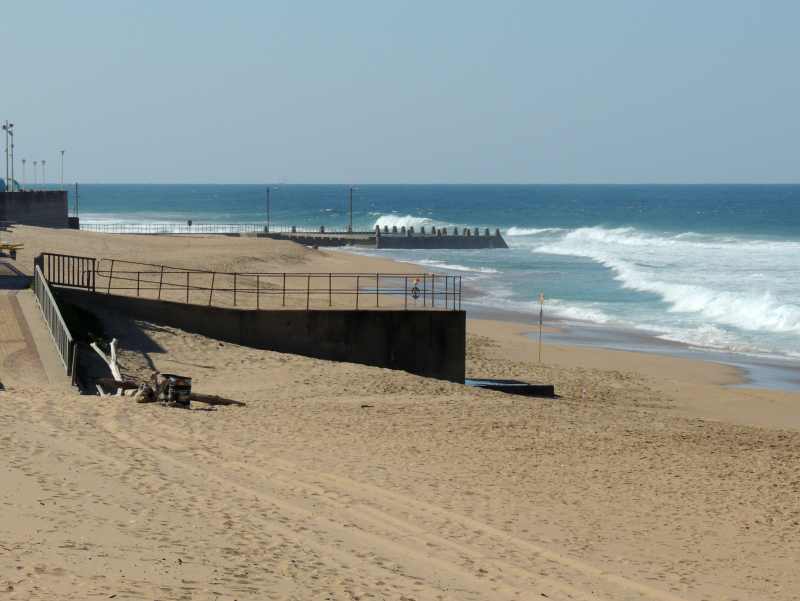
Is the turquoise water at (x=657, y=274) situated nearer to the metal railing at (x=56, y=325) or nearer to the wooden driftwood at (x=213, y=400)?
the wooden driftwood at (x=213, y=400)

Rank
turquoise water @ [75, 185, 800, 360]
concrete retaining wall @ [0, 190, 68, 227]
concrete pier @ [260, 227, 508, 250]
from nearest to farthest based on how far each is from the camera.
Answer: turquoise water @ [75, 185, 800, 360]
concrete retaining wall @ [0, 190, 68, 227]
concrete pier @ [260, 227, 508, 250]

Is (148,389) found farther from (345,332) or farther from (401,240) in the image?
(401,240)

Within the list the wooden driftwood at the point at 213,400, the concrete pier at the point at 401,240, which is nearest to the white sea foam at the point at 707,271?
the concrete pier at the point at 401,240

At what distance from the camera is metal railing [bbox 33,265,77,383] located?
784 inches

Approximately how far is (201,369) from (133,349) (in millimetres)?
1762

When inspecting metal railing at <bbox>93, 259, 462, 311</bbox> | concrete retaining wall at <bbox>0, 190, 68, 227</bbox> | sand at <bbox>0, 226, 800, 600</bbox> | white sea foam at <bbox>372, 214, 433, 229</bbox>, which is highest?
concrete retaining wall at <bbox>0, 190, 68, 227</bbox>

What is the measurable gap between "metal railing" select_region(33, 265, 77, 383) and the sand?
1.22 metres

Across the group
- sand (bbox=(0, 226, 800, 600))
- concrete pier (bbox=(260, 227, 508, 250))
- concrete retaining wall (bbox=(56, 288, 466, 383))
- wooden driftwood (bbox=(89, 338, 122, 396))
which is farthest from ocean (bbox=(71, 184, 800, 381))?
wooden driftwood (bbox=(89, 338, 122, 396))

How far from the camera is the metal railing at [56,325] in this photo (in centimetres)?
1991

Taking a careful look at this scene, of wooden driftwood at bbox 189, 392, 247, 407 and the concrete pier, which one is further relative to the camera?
the concrete pier

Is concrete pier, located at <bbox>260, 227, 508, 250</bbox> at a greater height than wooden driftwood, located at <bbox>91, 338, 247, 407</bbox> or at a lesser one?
greater

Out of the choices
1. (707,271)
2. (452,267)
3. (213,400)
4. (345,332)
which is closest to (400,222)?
(452,267)

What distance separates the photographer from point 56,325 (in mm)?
22062

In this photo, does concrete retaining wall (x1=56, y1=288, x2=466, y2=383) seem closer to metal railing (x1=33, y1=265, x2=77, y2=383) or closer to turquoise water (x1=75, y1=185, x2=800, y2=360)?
metal railing (x1=33, y1=265, x2=77, y2=383)
